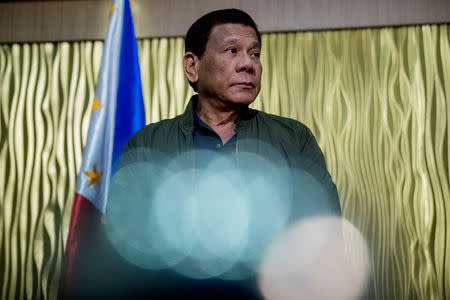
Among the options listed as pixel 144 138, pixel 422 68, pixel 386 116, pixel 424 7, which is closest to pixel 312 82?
pixel 386 116

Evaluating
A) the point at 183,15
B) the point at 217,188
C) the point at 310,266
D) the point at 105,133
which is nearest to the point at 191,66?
the point at 217,188

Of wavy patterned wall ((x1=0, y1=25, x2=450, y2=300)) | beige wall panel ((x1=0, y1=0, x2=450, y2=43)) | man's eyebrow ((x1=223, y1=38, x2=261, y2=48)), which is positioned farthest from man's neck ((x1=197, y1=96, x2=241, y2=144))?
beige wall panel ((x1=0, y1=0, x2=450, y2=43))

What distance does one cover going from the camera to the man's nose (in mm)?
1019

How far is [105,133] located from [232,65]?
0.91 meters

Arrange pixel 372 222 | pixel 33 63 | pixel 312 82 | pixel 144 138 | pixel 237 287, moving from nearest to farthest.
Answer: pixel 237 287 → pixel 144 138 → pixel 372 222 → pixel 312 82 → pixel 33 63

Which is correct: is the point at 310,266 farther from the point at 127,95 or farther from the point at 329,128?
the point at 329,128

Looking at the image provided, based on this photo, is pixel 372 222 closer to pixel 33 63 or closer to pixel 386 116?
pixel 386 116

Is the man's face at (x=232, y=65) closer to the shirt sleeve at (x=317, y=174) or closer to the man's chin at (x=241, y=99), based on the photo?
the man's chin at (x=241, y=99)

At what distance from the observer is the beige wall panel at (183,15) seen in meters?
2.34

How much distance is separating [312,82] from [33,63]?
5.11ft

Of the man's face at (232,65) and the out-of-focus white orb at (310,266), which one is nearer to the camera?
the out-of-focus white orb at (310,266)

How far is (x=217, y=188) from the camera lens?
0.99 meters

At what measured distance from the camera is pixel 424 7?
233 cm

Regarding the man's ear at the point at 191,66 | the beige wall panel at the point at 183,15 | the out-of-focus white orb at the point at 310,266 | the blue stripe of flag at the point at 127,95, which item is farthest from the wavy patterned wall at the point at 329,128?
the out-of-focus white orb at the point at 310,266
